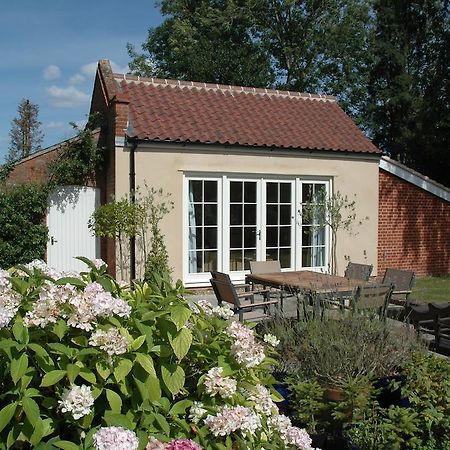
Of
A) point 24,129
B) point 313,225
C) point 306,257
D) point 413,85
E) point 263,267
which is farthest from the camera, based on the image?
point 24,129

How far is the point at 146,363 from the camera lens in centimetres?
221

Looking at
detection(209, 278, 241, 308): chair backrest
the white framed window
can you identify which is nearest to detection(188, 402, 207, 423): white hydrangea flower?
detection(209, 278, 241, 308): chair backrest

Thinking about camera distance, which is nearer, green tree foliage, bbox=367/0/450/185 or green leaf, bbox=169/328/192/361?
green leaf, bbox=169/328/192/361

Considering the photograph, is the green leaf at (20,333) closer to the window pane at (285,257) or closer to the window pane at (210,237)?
the window pane at (210,237)

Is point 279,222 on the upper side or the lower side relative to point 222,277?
upper

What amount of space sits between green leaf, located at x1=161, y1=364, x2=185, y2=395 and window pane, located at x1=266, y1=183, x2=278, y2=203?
409 inches

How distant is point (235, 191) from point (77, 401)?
10400 mm

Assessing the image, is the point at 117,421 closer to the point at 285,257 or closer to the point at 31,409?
the point at 31,409

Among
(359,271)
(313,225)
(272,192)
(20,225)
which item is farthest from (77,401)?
(313,225)

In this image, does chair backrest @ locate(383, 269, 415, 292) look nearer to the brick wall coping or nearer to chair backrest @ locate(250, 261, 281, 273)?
chair backrest @ locate(250, 261, 281, 273)

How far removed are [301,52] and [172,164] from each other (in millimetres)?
21352

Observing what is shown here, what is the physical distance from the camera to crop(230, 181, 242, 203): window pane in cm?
1228

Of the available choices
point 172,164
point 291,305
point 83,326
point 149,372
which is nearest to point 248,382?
point 149,372

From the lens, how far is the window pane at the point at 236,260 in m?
12.3
